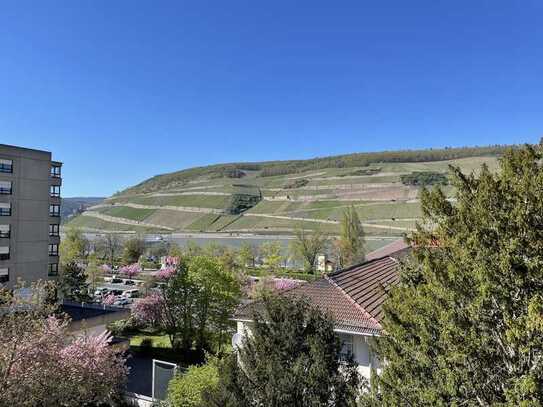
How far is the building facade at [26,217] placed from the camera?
33969 mm

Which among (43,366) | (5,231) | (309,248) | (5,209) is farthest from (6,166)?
(309,248)

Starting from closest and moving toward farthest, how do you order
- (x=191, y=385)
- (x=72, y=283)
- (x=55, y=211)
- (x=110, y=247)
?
(x=191, y=385) < (x=55, y=211) < (x=72, y=283) < (x=110, y=247)

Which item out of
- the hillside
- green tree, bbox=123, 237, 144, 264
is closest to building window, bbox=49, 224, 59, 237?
green tree, bbox=123, 237, 144, 264

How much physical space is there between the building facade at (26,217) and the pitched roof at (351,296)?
27.0 m

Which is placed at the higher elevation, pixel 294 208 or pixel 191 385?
pixel 294 208

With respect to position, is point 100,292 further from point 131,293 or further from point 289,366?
point 289,366

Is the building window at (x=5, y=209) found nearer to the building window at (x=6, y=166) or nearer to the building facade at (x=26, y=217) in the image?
the building facade at (x=26, y=217)

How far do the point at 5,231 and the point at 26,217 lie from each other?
200 cm

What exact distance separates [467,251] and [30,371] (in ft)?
38.5

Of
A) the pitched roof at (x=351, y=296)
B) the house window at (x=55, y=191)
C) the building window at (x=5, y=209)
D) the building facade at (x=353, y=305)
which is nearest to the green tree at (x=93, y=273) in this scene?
the house window at (x=55, y=191)

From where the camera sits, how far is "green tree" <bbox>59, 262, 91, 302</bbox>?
42.3m

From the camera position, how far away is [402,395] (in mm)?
7621

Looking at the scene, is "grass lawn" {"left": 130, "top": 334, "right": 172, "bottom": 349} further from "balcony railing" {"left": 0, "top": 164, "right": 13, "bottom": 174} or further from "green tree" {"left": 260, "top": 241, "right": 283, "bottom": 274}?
"green tree" {"left": 260, "top": 241, "right": 283, "bottom": 274}

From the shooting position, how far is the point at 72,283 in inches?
1683
